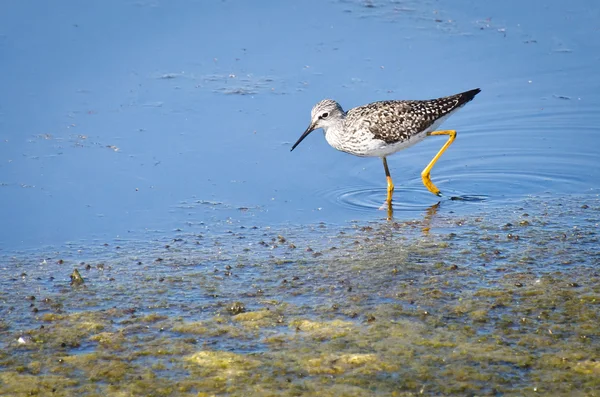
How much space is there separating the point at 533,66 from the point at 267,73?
128 inches

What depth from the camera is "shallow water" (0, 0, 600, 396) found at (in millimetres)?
5328

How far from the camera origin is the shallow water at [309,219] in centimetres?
533

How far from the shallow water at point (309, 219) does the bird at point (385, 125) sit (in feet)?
1.17

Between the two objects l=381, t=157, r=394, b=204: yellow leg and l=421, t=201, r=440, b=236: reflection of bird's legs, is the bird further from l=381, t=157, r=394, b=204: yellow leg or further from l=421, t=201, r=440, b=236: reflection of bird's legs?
l=421, t=201, r=440, b=236: reflection of bird's legs

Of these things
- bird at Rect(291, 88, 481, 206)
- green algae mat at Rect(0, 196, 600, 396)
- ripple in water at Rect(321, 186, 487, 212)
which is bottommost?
ripple in water at Rect(321, 186, 487, 212)

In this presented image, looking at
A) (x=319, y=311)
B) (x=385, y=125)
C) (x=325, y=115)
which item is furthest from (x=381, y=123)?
(x=319, y=311)

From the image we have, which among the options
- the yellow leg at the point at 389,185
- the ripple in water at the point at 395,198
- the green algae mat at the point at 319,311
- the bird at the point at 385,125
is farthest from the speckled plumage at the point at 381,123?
the green algae mat at the point at 319,311

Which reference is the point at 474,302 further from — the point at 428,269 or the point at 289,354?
the point at 289,354

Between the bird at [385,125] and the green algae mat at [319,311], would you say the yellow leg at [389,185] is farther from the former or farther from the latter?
the green algae mat at [319,311]

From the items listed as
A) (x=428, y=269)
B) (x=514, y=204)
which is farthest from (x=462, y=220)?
(x=428, y=269)

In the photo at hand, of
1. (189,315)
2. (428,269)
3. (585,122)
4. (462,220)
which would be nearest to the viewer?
(189,315)

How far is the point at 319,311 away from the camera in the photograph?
19.7 ft

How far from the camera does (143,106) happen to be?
32.4 feet

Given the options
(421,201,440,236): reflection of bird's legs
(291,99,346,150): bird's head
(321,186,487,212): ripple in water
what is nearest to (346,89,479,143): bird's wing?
(291,99,346,150): bird's head
